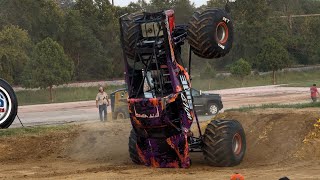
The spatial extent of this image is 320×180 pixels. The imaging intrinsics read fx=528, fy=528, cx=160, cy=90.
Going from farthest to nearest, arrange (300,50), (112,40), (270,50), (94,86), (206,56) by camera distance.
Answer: (300,50) → (112,40) → (270,50) → (94,86) → (206,56)

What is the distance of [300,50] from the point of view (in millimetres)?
79438

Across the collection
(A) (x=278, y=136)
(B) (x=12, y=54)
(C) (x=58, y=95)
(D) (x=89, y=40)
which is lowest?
(C) (x=58, y=95)

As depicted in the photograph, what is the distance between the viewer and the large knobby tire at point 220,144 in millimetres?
11484

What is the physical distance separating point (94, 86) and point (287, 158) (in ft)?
148

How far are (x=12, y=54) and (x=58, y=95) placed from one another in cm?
592

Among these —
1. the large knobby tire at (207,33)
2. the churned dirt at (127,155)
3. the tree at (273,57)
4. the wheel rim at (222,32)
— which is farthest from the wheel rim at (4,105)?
the tree at (273,57)

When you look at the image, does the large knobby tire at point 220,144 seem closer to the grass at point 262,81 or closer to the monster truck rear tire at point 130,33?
the monster truck rear tire at point 130,33

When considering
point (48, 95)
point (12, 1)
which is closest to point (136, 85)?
point (48, 95)

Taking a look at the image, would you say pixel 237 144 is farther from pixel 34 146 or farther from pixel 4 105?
pixel 34 146

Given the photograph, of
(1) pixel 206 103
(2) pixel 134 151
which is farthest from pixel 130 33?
(1) pixel 206 103

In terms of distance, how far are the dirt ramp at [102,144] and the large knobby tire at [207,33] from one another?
3955 mm

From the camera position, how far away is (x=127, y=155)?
47.8ft

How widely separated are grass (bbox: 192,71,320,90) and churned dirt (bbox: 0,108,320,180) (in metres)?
29.3

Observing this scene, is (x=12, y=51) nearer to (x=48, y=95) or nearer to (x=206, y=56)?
(x=48, y=95)
